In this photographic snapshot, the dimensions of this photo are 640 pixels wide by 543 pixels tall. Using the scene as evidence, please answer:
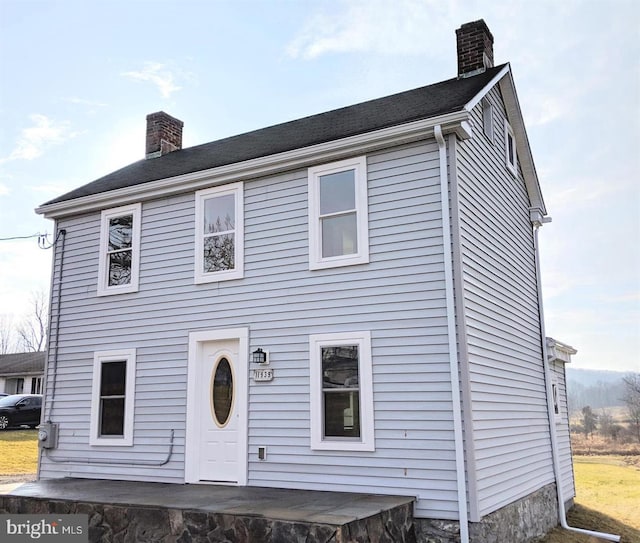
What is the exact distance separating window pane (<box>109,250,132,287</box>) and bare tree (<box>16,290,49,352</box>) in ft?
120

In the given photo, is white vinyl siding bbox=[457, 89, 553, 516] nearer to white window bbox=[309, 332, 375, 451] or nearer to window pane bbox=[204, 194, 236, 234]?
white window bbox=[309, 332, 375, 451]

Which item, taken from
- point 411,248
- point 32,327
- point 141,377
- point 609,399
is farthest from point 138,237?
point 609,399

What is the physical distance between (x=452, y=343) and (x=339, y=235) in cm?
224

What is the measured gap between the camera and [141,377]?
31.8 feet

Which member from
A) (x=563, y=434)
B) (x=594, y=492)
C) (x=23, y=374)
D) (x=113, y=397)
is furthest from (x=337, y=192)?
(x=23, y=374)

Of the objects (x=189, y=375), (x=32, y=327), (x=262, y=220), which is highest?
(x=32, y=327)

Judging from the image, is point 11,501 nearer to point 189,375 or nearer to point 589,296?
point 189,375

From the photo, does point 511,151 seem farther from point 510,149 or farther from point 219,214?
point 219,214

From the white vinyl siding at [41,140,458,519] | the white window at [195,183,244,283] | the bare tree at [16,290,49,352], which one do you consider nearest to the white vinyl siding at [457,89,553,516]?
the white vinyl siding at [41,140,458,519]

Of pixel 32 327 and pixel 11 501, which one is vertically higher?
pixel 32 327

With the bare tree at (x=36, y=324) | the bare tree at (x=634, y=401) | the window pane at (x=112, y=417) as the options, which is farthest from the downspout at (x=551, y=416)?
the bare tree at (x=36, y=324)

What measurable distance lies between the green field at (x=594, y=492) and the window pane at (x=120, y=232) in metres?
5.79

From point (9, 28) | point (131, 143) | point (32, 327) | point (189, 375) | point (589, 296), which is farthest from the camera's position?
point (32, 327)

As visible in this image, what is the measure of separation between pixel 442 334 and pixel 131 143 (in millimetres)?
10194
